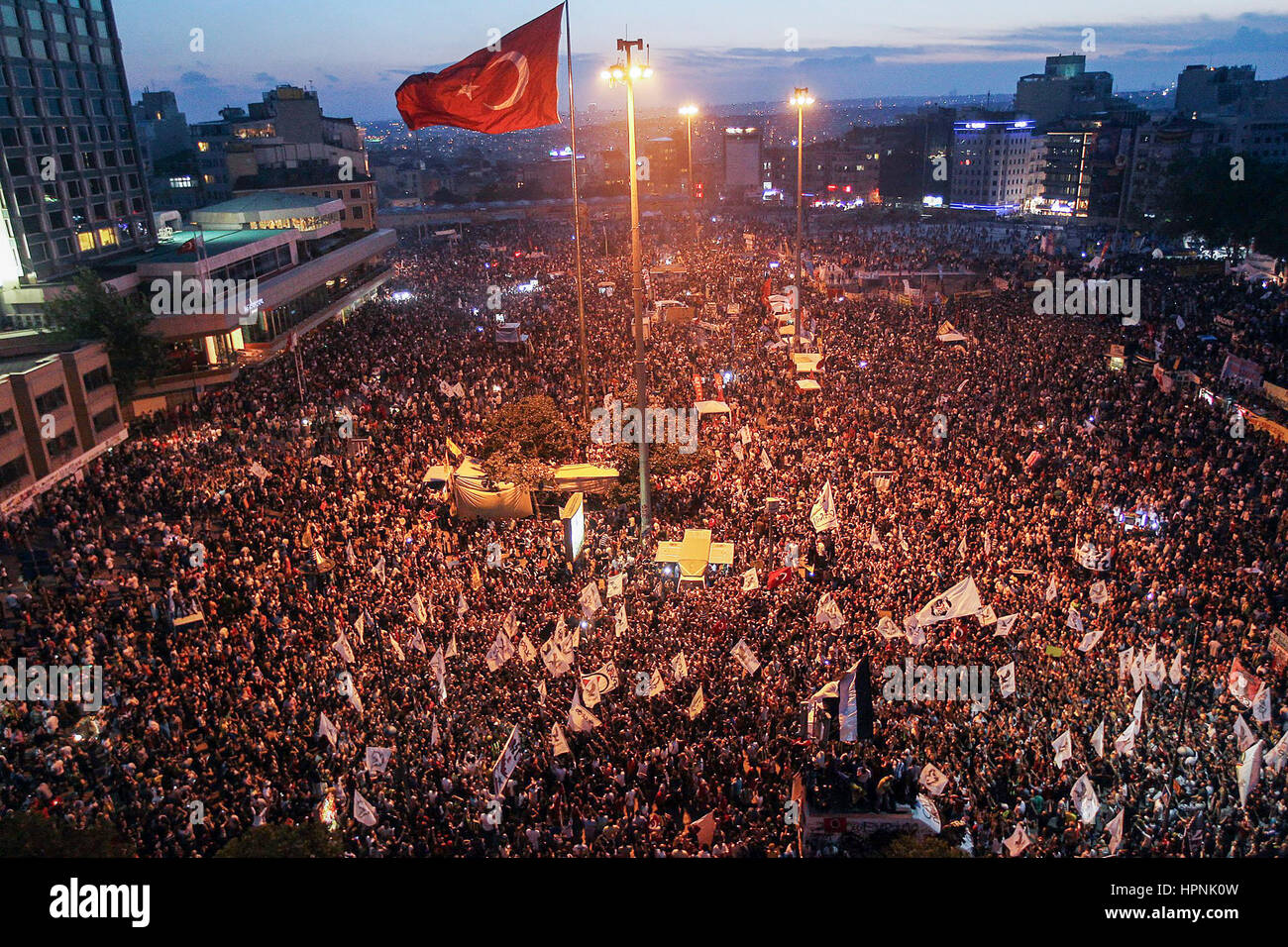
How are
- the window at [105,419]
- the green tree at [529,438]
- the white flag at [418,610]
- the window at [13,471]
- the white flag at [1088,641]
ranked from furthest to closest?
1. the window at [105,419]
2. the window at [13,471]
3. the green tree at [529,438]
4. the white flag at [418,610]
5. the white flag at [1088,641]

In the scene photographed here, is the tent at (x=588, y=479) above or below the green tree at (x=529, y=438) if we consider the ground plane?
below

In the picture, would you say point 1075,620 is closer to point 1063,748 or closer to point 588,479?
point 1063,748

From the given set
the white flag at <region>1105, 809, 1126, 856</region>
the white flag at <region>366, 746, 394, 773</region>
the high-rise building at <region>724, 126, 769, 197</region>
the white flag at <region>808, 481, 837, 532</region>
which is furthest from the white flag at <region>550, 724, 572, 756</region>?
the high-rise building at <region>724, 126, 769, 197</region>

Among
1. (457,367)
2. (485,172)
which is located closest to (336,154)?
(457,367)

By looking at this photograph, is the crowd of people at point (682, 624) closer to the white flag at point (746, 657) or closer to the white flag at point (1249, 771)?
the white flag at point (1249, 771)

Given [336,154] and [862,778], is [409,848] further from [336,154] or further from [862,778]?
[336,154]

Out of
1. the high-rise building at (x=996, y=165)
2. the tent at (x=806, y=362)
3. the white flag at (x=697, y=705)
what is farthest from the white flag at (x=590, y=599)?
the high-rise building at (x=996, y=165)
